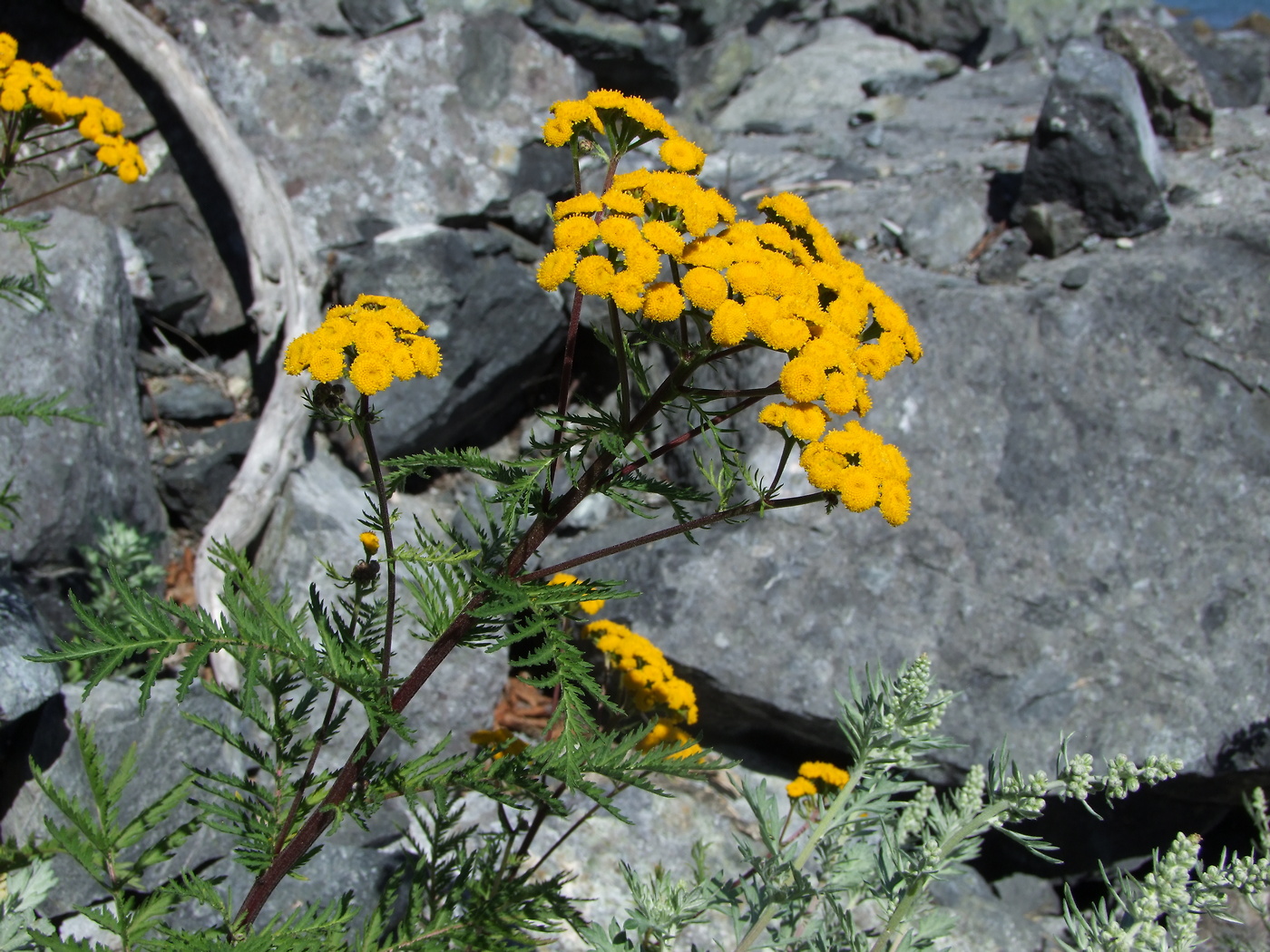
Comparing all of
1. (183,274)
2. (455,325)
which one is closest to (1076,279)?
(455,325)

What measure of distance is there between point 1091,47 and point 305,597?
18.6 feet

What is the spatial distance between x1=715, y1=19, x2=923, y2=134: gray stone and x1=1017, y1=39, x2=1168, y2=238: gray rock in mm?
2420

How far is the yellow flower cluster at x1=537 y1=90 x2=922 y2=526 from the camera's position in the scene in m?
1.74

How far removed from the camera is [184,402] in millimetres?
5176

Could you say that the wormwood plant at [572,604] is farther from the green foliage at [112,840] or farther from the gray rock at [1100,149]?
the gray rock at [1100,149]

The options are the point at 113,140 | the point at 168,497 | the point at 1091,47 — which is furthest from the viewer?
the point at 1091,47

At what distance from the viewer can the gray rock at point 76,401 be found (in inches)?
163

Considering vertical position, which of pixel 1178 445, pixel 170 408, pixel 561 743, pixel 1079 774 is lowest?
pixel 1178 445

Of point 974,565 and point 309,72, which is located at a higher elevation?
point 309,72

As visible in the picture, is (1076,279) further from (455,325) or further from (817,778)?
(455,325)

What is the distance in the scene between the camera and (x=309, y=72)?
19.6ft

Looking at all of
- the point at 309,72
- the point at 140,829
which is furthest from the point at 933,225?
the point at 140,829

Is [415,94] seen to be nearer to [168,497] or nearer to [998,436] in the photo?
[168,497]

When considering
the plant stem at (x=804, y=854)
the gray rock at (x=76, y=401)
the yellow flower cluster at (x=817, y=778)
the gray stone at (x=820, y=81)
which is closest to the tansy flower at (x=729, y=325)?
the plant stem at (x=804, y=854)
